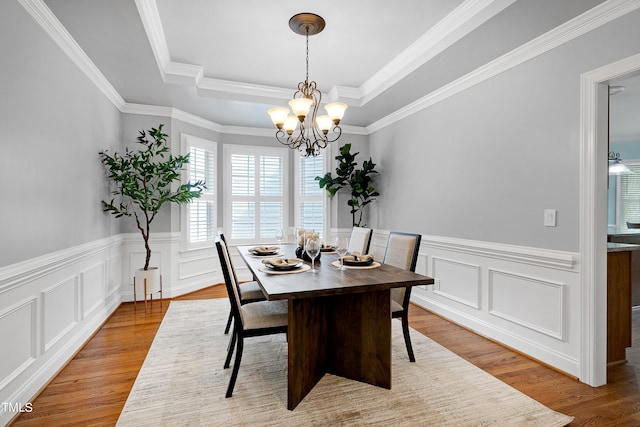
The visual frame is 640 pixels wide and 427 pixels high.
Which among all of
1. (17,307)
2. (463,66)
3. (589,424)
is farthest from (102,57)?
(589,424)

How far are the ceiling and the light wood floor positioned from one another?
2567 millimetres

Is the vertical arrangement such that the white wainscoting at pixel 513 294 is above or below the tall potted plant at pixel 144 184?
below

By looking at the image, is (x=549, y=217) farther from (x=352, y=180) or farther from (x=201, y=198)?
Answer: (x=201, y=198)

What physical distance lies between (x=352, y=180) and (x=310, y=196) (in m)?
0.91

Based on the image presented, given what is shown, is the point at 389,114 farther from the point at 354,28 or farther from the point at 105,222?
the point at 105,222

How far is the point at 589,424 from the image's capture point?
1949 mm

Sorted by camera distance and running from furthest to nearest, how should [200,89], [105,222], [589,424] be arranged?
[200,89] < [105,222] < [589,424]

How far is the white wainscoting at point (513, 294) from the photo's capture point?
8.36 feet

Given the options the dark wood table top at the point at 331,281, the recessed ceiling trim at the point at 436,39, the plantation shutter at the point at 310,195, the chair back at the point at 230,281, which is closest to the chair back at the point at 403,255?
the dark wood table top at the point at 331,281

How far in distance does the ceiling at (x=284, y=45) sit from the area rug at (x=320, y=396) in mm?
2584

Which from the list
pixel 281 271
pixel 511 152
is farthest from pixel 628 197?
pixel 281 271

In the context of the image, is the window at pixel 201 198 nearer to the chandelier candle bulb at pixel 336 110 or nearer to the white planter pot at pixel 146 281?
the white planter pot at pixel 146 281

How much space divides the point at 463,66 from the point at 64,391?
4.12 meters

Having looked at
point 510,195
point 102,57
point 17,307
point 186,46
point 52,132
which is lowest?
point 17,307
